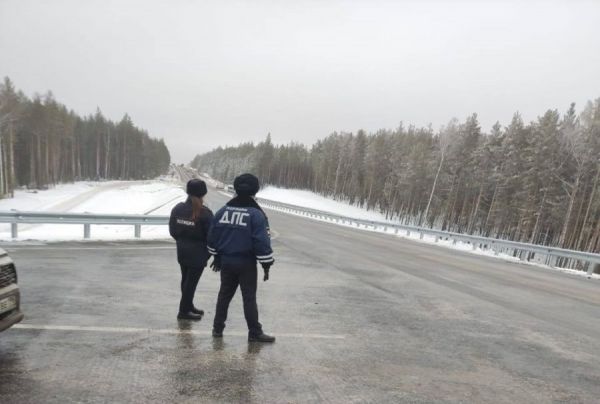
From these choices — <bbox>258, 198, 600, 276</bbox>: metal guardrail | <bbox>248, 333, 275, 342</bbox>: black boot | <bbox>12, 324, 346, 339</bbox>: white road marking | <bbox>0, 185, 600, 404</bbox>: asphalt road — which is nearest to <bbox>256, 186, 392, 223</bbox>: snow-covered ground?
<bbox>258, 198, 600, 276</bbox>: metal guardrail

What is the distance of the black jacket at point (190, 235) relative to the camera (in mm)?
5594

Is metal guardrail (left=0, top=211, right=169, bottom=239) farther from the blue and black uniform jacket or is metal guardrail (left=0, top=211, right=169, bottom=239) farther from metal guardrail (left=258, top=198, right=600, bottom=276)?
metal guardrail (left=258, top=198, right=600, bottom=276)

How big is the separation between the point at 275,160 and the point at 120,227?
97191 millimetres

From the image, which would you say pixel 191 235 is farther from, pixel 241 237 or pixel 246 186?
pixel 246 186

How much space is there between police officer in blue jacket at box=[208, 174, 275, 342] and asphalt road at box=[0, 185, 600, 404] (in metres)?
0.37

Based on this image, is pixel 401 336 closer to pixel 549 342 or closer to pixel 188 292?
pixel 549 342

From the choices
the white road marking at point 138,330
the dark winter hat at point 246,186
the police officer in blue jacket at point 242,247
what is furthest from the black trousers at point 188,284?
the dark winter hat at point 246,186

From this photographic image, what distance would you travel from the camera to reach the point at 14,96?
5500 centimetres

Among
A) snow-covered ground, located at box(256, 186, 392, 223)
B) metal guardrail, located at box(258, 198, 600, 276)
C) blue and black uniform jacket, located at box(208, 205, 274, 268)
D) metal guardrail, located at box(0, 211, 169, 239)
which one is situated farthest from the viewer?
snow-covered ground, located at box(256, 186, 392, 223)

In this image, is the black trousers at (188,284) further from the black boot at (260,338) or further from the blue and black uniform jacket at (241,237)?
the black boot at (260,338)

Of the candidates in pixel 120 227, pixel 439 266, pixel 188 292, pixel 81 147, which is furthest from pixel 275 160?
pixel 188 292

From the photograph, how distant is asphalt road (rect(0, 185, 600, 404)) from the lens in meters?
3.79

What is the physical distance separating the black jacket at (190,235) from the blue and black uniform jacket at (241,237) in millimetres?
743

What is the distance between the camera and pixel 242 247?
4797 mm
